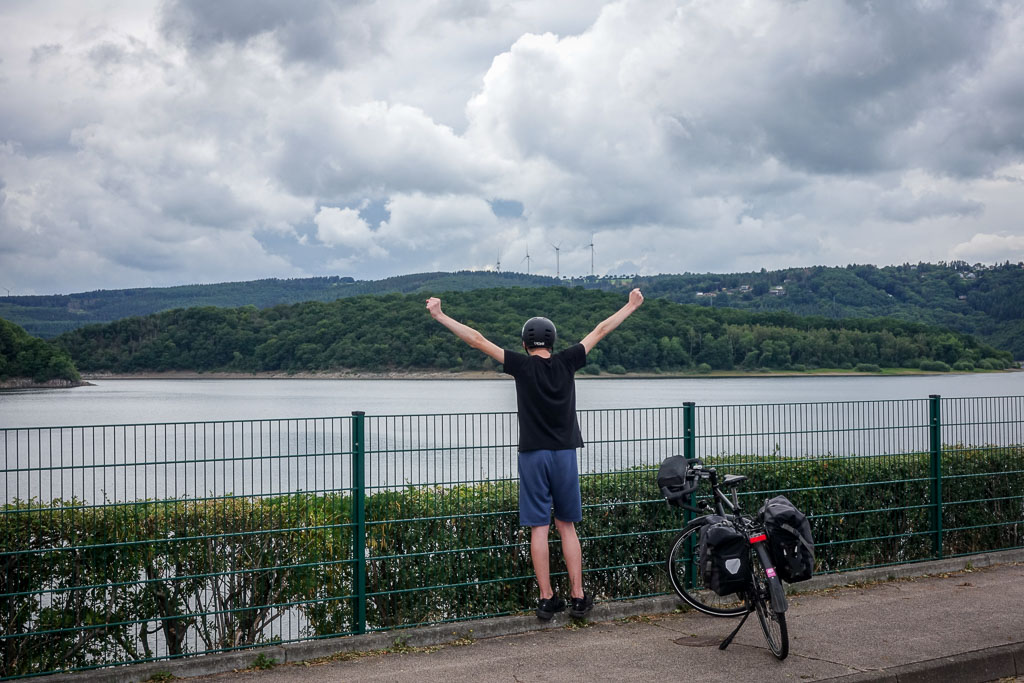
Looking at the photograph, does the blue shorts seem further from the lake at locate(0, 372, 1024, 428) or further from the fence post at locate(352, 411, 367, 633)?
the lake at locate(0, 372, 1024, 428)

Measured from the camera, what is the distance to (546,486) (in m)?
6.72

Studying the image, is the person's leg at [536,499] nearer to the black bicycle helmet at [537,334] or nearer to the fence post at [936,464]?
the black bicycle helmet at [537,334]

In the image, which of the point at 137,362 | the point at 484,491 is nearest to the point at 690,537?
the point at 484,491

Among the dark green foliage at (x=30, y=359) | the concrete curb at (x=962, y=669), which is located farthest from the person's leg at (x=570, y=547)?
the dark green foliage at (x=30, y=359)

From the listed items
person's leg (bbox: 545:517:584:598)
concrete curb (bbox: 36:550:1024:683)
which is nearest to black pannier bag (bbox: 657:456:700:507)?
person's leg (bbox: 545:517:584:598)

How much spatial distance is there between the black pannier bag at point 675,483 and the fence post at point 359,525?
2034 millimetres

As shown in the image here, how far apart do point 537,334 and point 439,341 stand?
82793 millimetres

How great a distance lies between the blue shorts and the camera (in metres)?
6.67

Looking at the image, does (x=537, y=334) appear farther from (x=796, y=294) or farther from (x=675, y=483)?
(x=796, y=294)

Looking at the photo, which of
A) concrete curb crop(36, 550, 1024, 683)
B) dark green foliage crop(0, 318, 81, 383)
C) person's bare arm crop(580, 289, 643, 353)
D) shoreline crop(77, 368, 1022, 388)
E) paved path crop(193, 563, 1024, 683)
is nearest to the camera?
concrete curb crop(36, 550, 1024, 683)

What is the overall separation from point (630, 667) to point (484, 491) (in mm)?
1790

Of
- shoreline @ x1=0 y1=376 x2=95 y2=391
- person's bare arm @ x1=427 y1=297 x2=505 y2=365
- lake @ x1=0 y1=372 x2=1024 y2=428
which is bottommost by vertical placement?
lake @ x1=0 y1=372 x2=1024 y2=428

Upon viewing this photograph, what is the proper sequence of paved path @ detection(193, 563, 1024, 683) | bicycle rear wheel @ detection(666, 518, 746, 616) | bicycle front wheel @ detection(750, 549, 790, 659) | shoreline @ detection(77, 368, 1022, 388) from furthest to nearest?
shoreline @ detection(77, 368, 1022, 388) < bicycle rear wheel @ detection(666, 518, 746, 616) < bicycle front wheel @ detection(750, 549, 790, 659) < paved path @ detection(193, 563, 1024, 683)

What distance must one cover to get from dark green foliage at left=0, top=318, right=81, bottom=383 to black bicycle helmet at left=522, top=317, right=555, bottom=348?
296 feet
